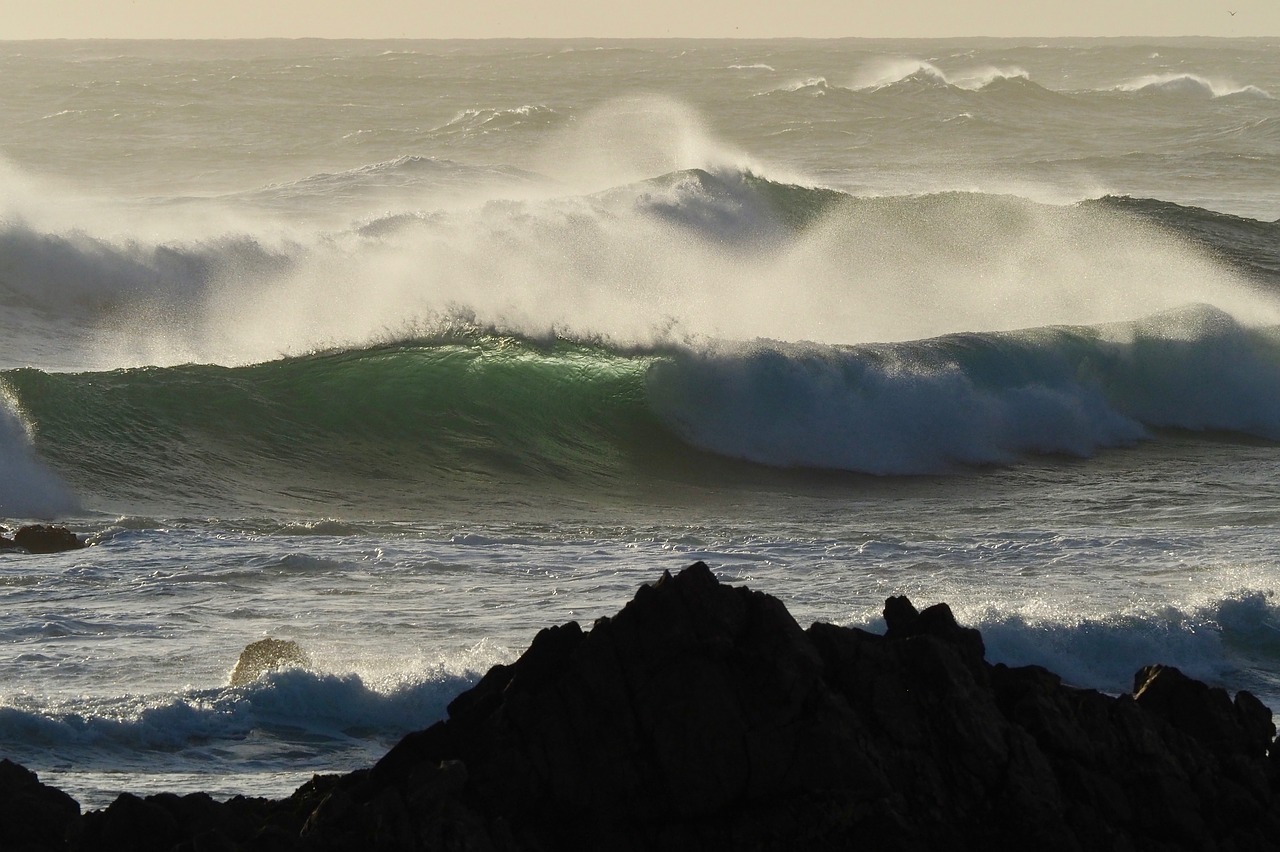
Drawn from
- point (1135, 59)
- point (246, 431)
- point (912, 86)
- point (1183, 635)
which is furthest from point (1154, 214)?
point (1135, 59)

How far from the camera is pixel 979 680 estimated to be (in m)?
5.92

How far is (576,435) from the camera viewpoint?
1683 centimetres

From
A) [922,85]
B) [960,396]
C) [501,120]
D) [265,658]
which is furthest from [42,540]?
[922,85]

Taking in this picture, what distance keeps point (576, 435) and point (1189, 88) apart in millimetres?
57865

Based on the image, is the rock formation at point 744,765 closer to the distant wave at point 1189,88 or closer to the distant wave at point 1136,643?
the distant wave at point 1136,643

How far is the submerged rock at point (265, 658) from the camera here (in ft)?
27.1

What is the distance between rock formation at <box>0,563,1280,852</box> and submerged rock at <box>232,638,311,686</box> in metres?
2.43

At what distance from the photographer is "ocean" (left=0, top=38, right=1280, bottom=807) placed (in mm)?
Answer: 9180

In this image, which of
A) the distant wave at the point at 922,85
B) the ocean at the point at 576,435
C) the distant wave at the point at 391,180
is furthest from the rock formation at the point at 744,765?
the distant wave at the point at 922,85

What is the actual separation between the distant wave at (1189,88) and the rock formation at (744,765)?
2576 inches

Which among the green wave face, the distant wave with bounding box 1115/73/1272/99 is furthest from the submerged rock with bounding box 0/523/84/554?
the distant wave with bounding box 1115/73/1272/99

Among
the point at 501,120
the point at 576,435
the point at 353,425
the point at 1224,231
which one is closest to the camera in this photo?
the point at 353,425

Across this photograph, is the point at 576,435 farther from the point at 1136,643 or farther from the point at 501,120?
the point at 501,120

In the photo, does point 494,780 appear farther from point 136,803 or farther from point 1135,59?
point 1135,59
